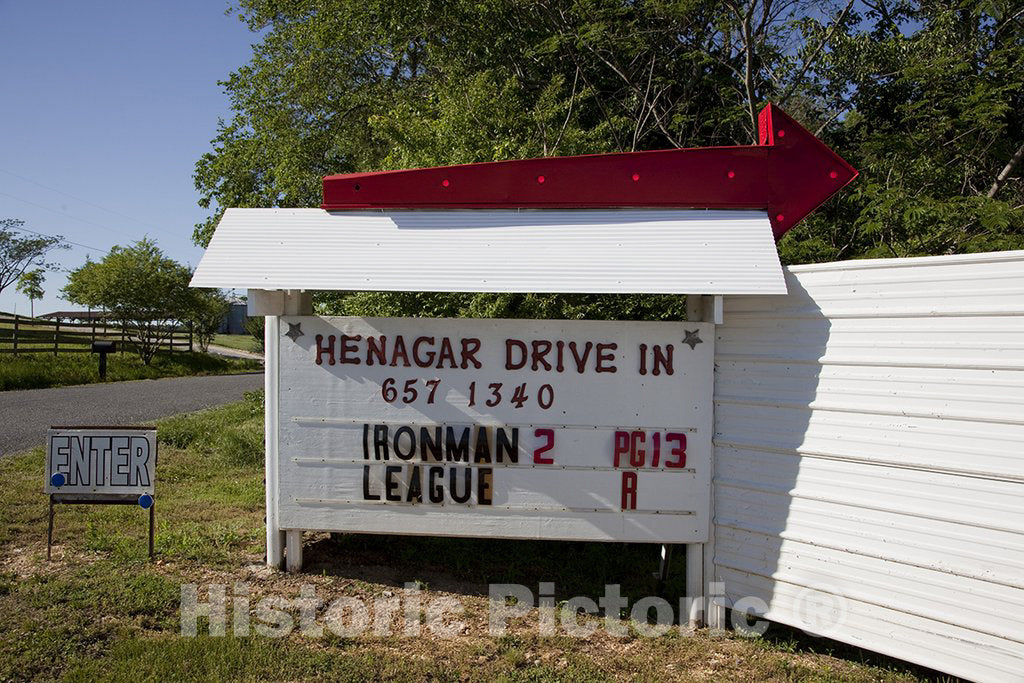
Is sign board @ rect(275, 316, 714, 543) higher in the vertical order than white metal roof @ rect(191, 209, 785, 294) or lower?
lower

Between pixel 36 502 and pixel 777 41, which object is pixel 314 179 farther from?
pixel 36 502

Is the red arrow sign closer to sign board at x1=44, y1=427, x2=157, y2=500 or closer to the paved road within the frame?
sign board at x1=44, y1=427, x2=157, y2=500

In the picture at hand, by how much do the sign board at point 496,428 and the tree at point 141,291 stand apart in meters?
24.8

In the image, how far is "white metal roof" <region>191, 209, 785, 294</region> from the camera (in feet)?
15.6

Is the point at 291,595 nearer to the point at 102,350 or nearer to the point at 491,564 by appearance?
the point at 491,564

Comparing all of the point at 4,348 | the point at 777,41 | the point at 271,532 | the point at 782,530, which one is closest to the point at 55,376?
the point at 4,348

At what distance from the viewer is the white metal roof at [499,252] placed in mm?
4758

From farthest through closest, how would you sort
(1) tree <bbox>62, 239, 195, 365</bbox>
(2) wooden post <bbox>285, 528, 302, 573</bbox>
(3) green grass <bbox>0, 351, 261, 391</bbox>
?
(1) tree <bbox>62, 239, 195, 365</bbox>
(3) green grass <bbox>0, 351, 261, 391</bbox>
(2) wooden post <bbox>285, 528, 302, 573</bbox>

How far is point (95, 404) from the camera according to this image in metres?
15.0

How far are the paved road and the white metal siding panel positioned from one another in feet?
29.5

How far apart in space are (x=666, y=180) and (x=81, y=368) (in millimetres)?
20053

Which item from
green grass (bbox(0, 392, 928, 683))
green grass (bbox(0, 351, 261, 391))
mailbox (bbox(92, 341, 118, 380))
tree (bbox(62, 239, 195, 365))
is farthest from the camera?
tree (bbox(62, 239, 195, 365))

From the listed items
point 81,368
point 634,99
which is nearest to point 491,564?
point 634,99

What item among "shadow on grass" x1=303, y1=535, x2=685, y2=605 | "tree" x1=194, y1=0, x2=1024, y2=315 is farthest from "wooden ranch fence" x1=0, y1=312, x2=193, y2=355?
"shadow on grass" x1=303, y1=535, x2=685, y2=605
